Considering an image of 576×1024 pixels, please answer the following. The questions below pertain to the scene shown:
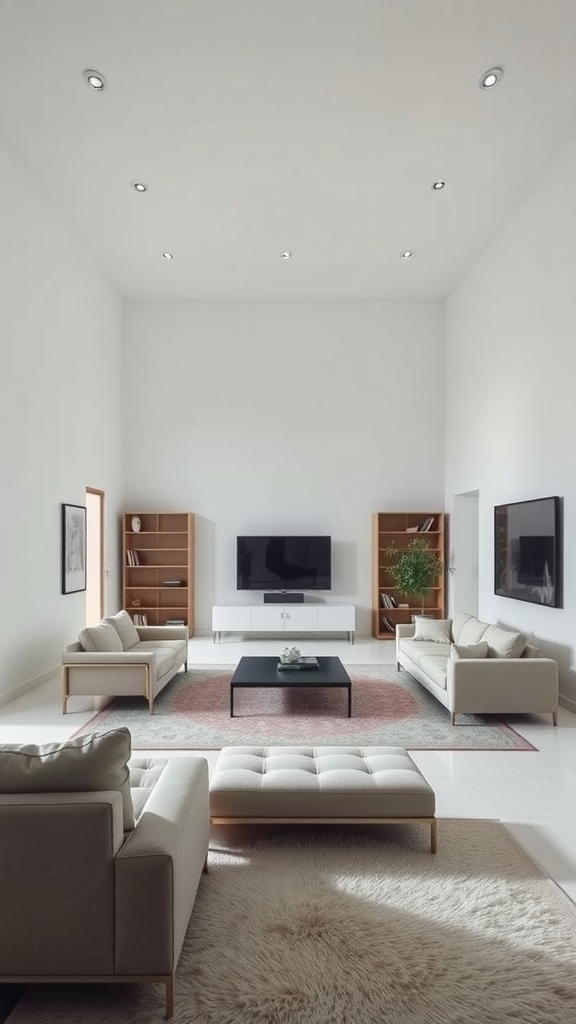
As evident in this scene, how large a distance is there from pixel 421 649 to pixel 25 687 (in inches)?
150

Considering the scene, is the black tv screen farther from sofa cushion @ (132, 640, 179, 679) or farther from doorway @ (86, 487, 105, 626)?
sofa cushion @ (132, 640, 179, 679)

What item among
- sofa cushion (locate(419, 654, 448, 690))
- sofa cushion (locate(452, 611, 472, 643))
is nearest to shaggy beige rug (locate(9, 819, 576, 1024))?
sofa cushion (locate(419, 654, 448, 690))

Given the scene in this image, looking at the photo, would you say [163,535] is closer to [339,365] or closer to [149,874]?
[339,365]

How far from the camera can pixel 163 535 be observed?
32.0 feet

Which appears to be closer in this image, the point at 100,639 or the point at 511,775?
the point at 511,775

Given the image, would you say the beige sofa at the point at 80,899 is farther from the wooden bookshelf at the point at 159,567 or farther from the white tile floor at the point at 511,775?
the wooden bookshelf at the point at 159,567

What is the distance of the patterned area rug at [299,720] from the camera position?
4.80 meters

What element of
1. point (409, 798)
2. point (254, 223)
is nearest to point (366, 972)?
point (409, 798)

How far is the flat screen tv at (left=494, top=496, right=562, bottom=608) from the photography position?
5.79 meters

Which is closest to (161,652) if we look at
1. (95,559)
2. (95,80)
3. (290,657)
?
(290,657)

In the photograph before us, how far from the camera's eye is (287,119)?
213 inches

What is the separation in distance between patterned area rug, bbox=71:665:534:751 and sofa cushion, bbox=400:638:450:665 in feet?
1.02

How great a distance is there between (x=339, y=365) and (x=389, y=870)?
7.86 meters

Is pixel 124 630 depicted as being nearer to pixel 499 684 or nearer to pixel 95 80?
pixel 499 684
